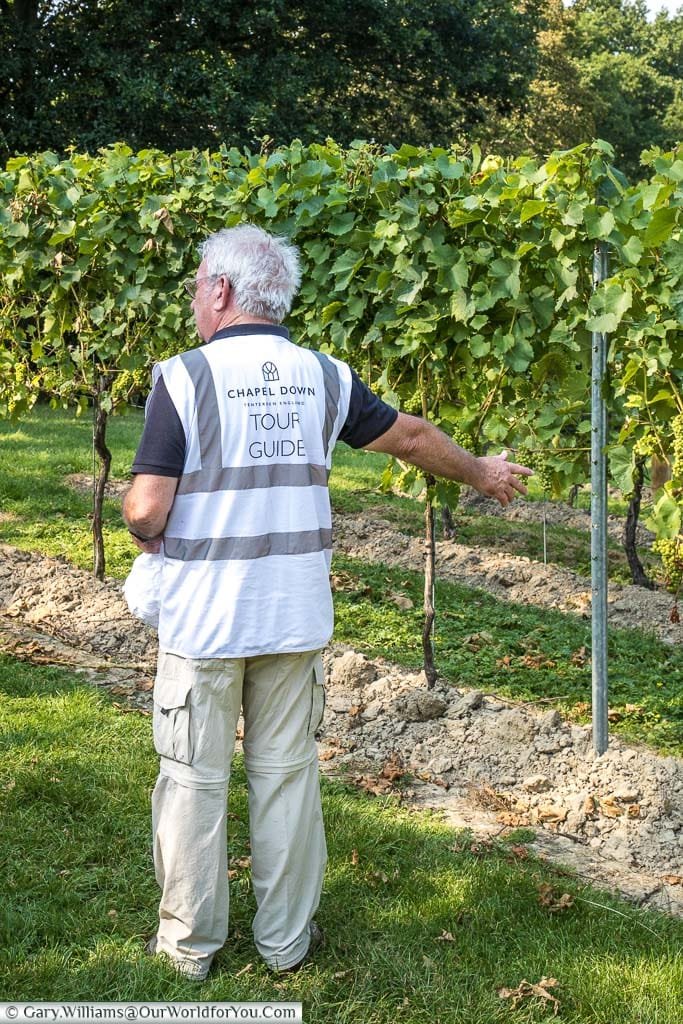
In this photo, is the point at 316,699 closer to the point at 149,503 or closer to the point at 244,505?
the point at 244,505

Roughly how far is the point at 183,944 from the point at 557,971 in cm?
102

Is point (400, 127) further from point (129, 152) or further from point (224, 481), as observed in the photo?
point (224, 481)

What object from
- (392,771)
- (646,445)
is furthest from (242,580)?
(646,445)

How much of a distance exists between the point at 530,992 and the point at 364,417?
160 cm

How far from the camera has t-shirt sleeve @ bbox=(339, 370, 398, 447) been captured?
2.91 meters

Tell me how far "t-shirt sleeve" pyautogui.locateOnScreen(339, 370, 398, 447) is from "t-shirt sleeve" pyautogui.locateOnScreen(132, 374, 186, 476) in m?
0.50

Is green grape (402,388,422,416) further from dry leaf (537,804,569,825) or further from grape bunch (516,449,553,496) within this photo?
dry leaf (537,804,569,825)

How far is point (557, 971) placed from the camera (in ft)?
9.46

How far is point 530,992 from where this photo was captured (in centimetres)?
279

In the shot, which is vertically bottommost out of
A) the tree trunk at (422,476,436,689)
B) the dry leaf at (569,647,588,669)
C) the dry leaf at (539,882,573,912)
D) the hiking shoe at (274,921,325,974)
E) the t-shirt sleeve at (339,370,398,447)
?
the hiking shoe at (274,921,325,974)

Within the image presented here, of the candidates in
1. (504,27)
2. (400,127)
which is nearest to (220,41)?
(400,127)

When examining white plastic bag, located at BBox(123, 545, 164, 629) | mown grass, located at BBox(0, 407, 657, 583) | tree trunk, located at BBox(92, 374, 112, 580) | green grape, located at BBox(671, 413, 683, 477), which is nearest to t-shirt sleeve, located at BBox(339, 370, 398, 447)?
white plastic bag, located at BBox(123, 545, 164, 629)

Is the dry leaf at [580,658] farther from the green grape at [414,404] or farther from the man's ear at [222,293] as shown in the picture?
the man's ear at [222,293]

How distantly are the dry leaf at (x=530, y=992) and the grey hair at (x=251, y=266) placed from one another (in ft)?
6.22
